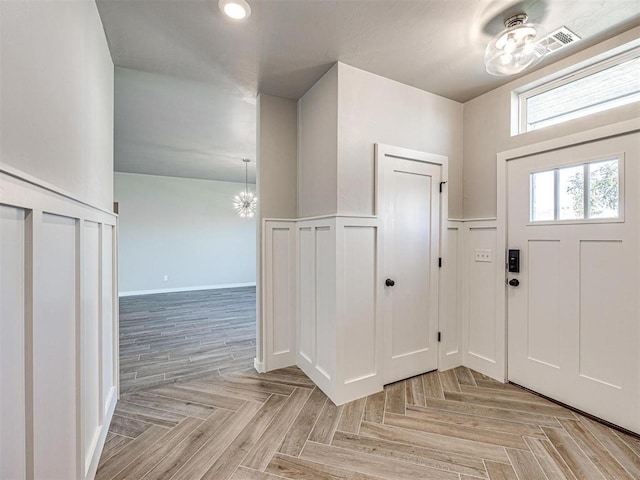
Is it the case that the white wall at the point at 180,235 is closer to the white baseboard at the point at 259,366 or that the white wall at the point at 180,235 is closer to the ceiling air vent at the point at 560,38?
the white baseboard at the point at 259,366

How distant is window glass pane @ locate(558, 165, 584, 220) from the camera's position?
82.7 inches

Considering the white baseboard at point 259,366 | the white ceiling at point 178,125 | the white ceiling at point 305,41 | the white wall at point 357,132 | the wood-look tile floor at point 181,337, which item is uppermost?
the white ceiling at point 178,125

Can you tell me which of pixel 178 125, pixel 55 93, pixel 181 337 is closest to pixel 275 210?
pixel 55 93

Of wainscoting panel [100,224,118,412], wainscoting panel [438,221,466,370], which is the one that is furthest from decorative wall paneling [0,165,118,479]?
wainscoting panel [438,221,466,370]

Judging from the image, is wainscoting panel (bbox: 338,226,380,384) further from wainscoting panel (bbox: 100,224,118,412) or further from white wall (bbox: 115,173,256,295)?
white wall (bbox: 115,173,256,295)

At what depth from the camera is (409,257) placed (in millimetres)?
2549

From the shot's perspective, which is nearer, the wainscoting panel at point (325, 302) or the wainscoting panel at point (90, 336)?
the wainscoting panel at point (90, 336)

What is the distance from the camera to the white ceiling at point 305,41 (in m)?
1.67

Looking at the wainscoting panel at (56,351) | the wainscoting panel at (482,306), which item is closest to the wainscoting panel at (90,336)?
the wainscoting panel at (56,351)

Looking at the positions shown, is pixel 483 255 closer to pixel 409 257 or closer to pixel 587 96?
pixel 409 257

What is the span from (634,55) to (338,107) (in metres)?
2.04

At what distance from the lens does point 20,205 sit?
75cm

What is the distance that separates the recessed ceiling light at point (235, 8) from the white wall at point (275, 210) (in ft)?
3.32

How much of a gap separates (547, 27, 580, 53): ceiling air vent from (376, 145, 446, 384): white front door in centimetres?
104
